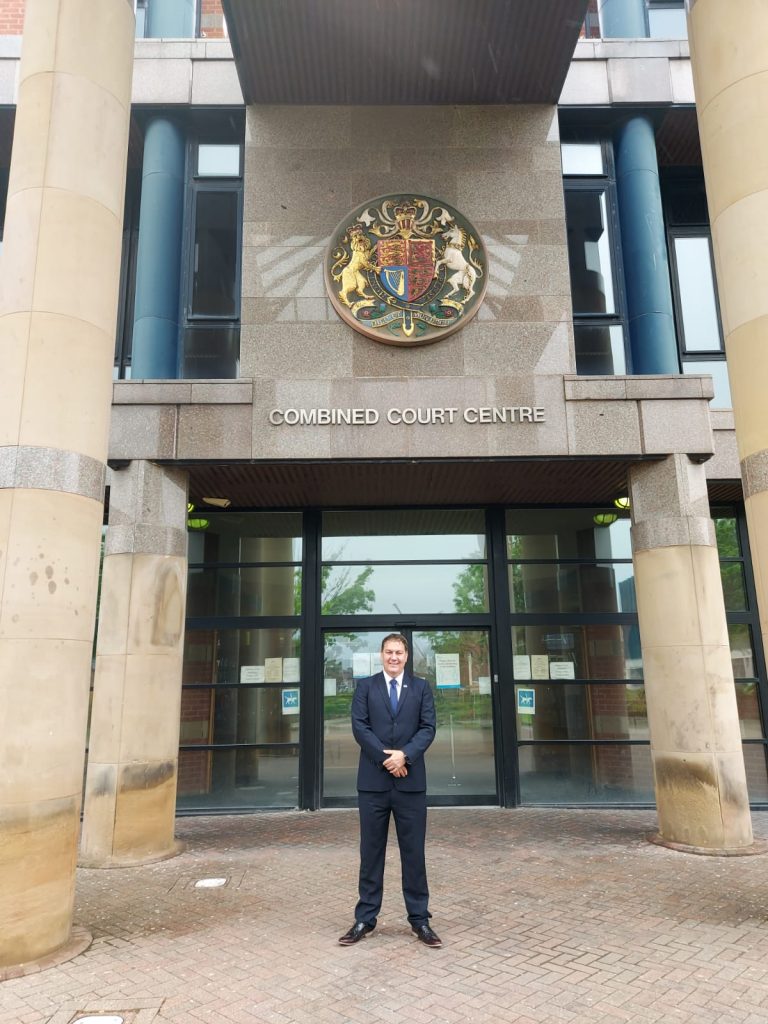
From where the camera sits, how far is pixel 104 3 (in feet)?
21.9

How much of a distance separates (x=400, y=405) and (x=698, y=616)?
160 inches

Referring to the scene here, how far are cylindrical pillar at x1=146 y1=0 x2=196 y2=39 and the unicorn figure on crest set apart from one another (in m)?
5.21

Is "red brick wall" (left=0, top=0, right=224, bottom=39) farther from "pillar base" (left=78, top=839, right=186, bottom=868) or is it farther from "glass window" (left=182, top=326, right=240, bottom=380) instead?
"pillar base" (left=78, top=839, right=186, bottom=868)

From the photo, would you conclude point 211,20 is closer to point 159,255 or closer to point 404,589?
point 159,255

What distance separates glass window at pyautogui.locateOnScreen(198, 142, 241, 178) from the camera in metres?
10.9

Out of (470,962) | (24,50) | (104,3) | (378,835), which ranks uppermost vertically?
(104,3)

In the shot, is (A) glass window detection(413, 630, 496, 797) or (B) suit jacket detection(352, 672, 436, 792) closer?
(B) suit jacket detection(352, 672, 436, 792)

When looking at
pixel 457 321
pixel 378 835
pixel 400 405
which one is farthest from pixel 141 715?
pixel 457 321

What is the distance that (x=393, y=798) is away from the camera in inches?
212

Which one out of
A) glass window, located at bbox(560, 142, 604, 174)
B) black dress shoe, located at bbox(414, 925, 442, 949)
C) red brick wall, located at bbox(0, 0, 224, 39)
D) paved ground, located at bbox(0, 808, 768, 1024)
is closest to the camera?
paved ground, located at bbox(0, 808, 768, 1024)

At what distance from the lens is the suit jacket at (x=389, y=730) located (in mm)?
5395

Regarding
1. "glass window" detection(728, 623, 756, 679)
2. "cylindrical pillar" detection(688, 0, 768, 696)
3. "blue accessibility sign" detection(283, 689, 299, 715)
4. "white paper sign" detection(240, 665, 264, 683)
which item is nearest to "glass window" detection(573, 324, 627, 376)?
"cylindrical pillar" detection(688, 0, 768, 696)

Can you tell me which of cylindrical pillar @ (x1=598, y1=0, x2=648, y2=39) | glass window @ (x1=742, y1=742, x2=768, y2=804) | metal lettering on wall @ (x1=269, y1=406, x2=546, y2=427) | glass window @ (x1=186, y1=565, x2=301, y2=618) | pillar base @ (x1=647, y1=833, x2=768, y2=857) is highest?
cylindrical pillar @ (x1=598, y1=0, x2=648, y2=39)

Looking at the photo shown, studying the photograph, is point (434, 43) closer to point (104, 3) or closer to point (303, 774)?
point (104, 3)
